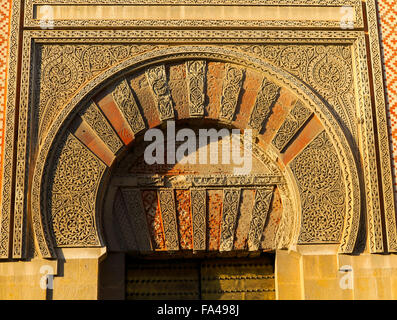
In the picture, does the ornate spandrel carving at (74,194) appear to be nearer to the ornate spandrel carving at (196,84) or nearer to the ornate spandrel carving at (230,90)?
the ornate spandrel carving at (196,84)

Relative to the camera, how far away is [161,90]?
449 centimetres

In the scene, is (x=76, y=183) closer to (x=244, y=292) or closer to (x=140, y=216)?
(x=140, y=216)

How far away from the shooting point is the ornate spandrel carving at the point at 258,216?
4.45 metres

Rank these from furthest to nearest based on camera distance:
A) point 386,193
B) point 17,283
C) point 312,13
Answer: point 312,13 → point 386,193 → point 17,283

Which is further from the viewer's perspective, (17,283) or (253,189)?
(253,189)

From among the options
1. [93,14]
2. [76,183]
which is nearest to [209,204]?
[76,183]

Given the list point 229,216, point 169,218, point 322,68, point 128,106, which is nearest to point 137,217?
point 169,218

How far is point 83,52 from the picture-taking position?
4531 millimetres

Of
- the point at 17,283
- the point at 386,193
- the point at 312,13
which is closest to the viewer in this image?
the point at 17,283

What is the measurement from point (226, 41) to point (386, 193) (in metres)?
1.71

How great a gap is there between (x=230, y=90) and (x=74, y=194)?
4.72 feet

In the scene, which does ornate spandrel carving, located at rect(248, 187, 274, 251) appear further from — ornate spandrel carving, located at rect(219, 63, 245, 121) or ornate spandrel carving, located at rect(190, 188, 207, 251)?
ornate spandrel carving, located at rect(219, 63, 245, 121)

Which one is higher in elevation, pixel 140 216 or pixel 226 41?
pixel 226 41

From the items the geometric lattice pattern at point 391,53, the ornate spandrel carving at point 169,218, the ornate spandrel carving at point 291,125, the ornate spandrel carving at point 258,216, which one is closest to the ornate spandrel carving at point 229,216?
the ornate spandrel carving at point 258,216
